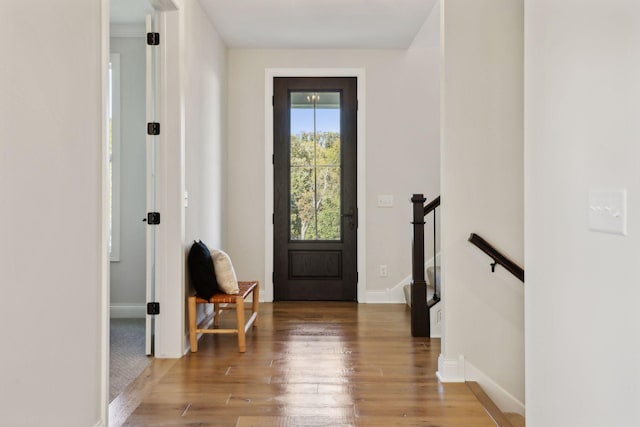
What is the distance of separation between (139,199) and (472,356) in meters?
3.30

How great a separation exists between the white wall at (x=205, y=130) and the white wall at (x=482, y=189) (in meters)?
1.82

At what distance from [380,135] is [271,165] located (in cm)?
117

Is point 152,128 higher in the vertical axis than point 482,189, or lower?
higher

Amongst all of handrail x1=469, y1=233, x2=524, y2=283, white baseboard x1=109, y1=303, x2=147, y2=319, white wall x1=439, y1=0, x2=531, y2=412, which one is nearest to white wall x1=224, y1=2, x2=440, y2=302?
white baseboard x1=109, y1=303, x2=147, y2=319

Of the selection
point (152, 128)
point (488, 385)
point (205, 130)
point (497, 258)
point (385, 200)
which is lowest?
point (488, 385)

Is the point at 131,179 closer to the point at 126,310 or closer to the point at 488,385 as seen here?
the point at 126,310

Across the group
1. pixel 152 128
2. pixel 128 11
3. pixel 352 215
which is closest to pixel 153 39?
pixel 152 128

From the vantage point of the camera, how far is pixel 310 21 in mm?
4688

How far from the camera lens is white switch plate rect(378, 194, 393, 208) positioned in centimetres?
561

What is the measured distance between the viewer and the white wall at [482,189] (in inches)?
→ 122

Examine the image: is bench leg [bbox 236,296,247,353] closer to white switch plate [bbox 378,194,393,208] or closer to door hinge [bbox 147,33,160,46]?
door hinge [bbox 147,33,160,46]
